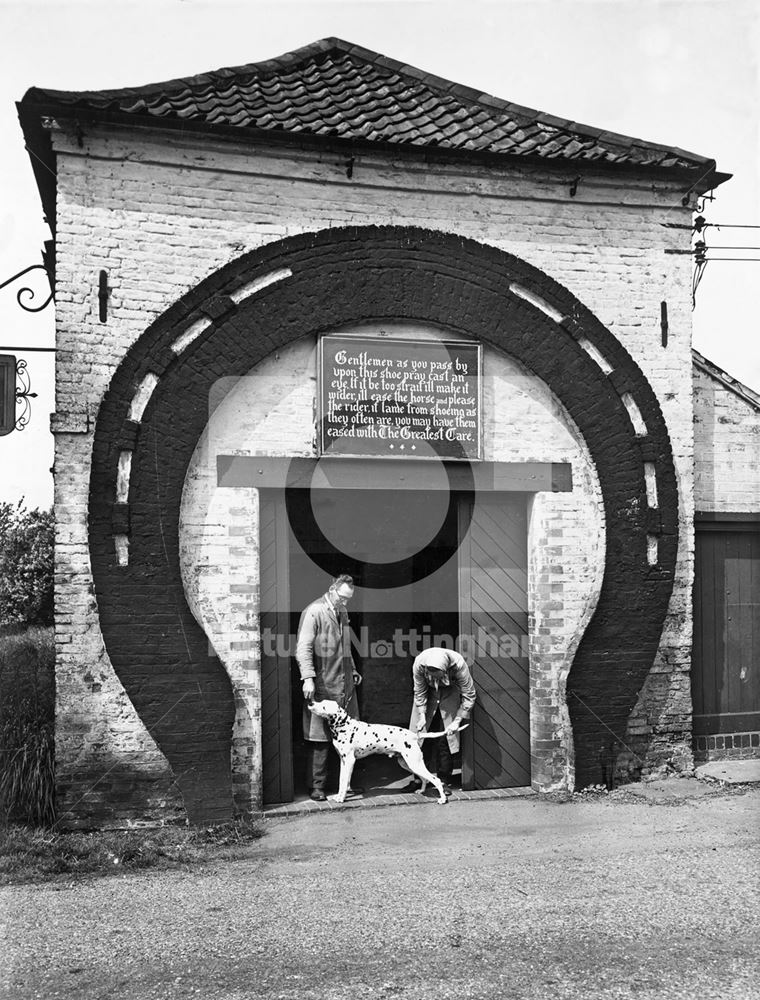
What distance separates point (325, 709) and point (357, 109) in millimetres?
5388

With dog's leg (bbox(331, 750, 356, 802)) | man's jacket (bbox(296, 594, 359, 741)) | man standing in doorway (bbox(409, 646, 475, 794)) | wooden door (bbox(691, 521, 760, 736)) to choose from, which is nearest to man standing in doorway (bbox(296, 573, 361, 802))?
man's jacket (bbox(296, 594, 359, 741))

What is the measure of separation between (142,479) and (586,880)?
14.8ft

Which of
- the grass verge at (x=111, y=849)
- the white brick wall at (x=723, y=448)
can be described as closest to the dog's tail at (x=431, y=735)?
the grass verge at (x=111, y=849)

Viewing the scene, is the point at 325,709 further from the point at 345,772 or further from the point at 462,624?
the point at 462,624

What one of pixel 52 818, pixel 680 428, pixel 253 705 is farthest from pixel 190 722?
pixel 680 428

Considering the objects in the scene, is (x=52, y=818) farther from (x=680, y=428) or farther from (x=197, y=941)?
(x=680, y=428)

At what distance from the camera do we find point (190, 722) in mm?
7613

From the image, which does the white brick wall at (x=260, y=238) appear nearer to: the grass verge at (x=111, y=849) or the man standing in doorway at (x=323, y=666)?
the grass verge at (x=111, y=849)

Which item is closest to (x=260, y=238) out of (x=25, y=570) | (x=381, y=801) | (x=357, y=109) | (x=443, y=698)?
(x=357, y=109)

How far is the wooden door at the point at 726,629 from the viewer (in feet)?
31.0

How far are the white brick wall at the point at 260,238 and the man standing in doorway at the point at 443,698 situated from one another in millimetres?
1582

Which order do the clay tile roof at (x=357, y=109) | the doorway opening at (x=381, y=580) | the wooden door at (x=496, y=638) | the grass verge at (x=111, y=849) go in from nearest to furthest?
the grass verge at (x=111, y=849) → the clay tile roof at (x=357, y=109) → the wooden door at (x=496, y=638) → the doorway opening at (x=381, y=580)

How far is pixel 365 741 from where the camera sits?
26.9 ft

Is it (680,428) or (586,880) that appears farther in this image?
(680,428)
